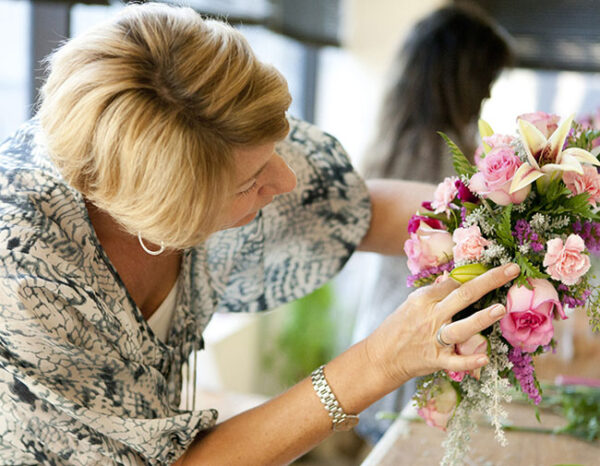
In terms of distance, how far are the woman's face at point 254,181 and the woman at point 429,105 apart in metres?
0.99

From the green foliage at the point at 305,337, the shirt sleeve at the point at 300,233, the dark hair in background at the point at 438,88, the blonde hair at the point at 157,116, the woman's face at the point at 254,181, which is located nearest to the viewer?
the blonde hair at the point at 157,116

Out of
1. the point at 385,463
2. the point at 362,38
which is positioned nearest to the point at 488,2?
the point at 362,38

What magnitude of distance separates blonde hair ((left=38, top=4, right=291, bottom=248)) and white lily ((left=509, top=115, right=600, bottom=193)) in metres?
0.35

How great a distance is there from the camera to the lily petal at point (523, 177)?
0.98 metres

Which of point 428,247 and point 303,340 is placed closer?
point 428,247

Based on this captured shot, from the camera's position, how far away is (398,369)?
1.12 metres

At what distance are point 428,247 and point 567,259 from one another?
0.21 metres

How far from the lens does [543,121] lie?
108 cm

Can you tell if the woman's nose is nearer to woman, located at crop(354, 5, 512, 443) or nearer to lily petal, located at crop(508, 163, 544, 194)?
lily petal, located at crop(508, 163, 544, 194)

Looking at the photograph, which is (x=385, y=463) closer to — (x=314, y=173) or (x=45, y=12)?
(x=314, y=173)

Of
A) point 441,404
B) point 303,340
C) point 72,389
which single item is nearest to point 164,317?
point 72,389

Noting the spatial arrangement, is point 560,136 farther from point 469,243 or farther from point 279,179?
point 279,179

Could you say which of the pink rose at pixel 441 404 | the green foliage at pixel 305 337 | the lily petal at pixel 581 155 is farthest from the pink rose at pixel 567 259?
the green foliage at pixel 305 337

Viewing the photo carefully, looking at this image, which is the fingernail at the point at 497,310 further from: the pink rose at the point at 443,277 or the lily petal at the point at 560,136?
the lily petal at the point at 560,136
